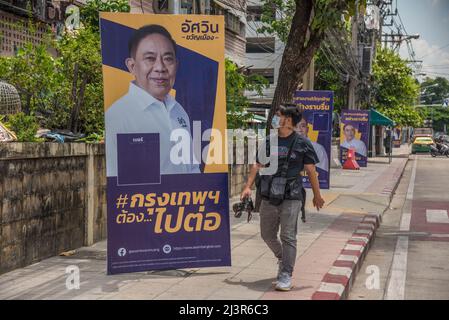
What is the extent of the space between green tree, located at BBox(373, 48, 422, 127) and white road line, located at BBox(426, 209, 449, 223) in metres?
25.7

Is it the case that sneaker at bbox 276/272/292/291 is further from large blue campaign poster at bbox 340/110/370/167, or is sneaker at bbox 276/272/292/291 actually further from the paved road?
large blue campaign poster at bbox 340/110/370/167

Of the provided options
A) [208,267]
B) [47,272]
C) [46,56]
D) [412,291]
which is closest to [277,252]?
[208,267]

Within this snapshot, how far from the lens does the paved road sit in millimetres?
6852

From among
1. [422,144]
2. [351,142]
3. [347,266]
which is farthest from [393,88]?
[347,266]

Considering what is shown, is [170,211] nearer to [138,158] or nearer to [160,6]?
[138,158]

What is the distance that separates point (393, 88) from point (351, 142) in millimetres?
16103

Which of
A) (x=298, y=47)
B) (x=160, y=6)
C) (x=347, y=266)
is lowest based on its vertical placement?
(x=347, y=266)

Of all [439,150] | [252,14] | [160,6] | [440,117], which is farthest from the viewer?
[440,117]

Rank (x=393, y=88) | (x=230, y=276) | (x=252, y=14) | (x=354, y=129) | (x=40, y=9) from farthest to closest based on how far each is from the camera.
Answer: (x=393, y=88) < (x=354, y=129) < (x=252, y=14) < (x=40, y=9) < (x=230, y=276)

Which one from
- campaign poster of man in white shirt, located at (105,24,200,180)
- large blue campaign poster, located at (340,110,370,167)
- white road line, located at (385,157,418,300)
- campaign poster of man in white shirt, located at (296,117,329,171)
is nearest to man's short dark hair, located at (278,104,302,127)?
campaign poster of man in white shirt, located at (105,24,200,180)

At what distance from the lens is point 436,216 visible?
43.8 ft

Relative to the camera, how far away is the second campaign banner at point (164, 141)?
20.0 ft
